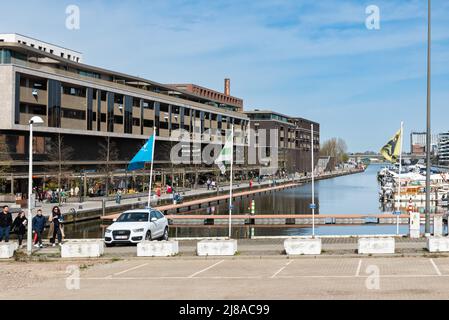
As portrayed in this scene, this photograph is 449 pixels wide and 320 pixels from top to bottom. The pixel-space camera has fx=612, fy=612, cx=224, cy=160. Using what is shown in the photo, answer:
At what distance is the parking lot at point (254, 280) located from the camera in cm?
1507

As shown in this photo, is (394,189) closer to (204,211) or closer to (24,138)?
(204,211)

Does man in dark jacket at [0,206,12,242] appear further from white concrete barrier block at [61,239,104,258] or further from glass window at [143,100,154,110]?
glass window at [143,100,154,110]

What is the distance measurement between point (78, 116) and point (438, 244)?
55.1m

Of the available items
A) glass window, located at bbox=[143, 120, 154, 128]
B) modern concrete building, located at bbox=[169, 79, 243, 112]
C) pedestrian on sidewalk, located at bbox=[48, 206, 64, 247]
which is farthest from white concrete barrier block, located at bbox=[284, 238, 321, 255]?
modern concrete building, located at bbox=[169, 79, 243, 112]

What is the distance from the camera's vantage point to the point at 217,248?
75.9 ft

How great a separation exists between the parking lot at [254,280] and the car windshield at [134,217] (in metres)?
5.44

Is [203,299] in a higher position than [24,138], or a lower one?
lower

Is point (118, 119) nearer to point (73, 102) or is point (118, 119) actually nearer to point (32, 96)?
point (73, 102)

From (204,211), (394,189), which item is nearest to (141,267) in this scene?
(204,211)

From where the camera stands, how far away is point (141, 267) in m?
20.9

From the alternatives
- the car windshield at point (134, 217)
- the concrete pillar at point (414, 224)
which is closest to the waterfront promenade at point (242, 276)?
the car windshield at point (134, 217)

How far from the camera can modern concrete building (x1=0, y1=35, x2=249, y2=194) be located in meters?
59.3

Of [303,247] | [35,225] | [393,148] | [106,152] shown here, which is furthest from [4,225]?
[106,152]
